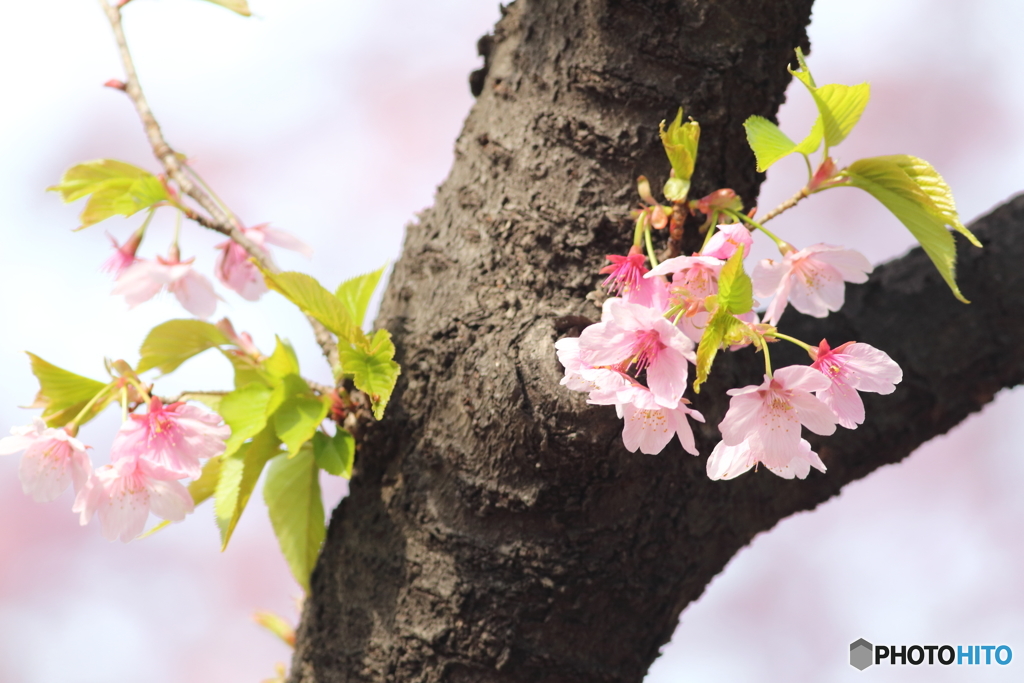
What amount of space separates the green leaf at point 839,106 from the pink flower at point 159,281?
559 millimetres

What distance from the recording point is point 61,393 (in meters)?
0.67

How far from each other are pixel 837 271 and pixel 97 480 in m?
0.57

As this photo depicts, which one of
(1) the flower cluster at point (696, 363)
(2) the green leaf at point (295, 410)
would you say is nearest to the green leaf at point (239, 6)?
(2) the green leaf at point (295, 410)

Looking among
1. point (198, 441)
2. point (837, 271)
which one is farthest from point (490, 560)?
point (837, 271)

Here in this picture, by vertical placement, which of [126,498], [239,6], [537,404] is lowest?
[126,498]

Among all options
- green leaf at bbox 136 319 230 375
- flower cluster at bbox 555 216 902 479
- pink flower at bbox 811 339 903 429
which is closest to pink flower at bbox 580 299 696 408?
flower cluster at bbox 555 216 902 479

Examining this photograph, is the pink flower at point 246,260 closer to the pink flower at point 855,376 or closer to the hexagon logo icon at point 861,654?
the pink flower at point 855,376

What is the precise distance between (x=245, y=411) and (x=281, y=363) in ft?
0.16

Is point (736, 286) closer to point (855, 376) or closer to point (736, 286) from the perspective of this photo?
point (736, 286)

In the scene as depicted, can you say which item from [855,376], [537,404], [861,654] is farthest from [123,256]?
[861,654]

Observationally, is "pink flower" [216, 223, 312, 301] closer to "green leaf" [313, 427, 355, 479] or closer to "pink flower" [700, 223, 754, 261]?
"green leaf" [313, 427, 355, 479]

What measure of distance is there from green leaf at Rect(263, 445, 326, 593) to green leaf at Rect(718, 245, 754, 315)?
43 cm

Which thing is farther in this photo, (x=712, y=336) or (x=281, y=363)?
(x=281, y=363)

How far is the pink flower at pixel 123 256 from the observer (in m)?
0.77
